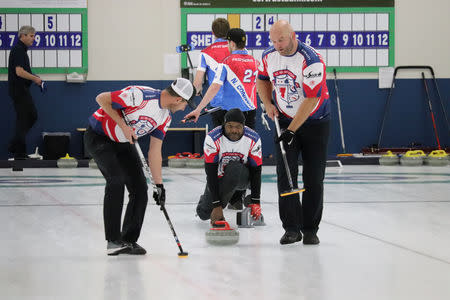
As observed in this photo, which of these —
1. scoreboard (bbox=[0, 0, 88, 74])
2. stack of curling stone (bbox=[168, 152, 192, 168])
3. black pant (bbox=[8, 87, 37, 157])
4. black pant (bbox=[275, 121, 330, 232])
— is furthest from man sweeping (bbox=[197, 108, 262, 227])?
scoreboard (bbox=[0, 0, 88, 74])

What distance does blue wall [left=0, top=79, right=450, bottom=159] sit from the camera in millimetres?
11672

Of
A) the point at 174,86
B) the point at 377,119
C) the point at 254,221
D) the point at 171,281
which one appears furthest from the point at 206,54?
the point at 377,119

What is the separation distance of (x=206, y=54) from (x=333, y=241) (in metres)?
2.46

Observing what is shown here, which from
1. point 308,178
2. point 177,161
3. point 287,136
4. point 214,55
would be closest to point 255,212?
point 308,178

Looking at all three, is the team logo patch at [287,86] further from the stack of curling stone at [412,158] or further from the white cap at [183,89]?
the stack of curling stone at [412,158]

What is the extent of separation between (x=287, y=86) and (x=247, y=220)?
1.08 metres

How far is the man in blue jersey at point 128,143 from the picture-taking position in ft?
11.1

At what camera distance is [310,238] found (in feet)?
12.4

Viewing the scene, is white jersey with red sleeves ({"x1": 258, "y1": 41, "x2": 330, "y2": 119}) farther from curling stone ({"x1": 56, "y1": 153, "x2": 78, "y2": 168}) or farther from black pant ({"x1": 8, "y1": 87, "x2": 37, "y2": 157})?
curling stone ({"x1": 56, "y1": 153, "x2": 78, "y2": 168})

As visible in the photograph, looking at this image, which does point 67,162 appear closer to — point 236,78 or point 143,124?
point 236,78

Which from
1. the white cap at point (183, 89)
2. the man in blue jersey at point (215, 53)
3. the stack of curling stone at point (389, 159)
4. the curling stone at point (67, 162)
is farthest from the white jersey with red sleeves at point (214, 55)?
the stack of curling stone at point (389, 159)

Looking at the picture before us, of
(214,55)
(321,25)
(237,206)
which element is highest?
(321,25)

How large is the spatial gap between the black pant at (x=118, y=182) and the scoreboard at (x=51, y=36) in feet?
27.6

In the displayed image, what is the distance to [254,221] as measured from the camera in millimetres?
4477
